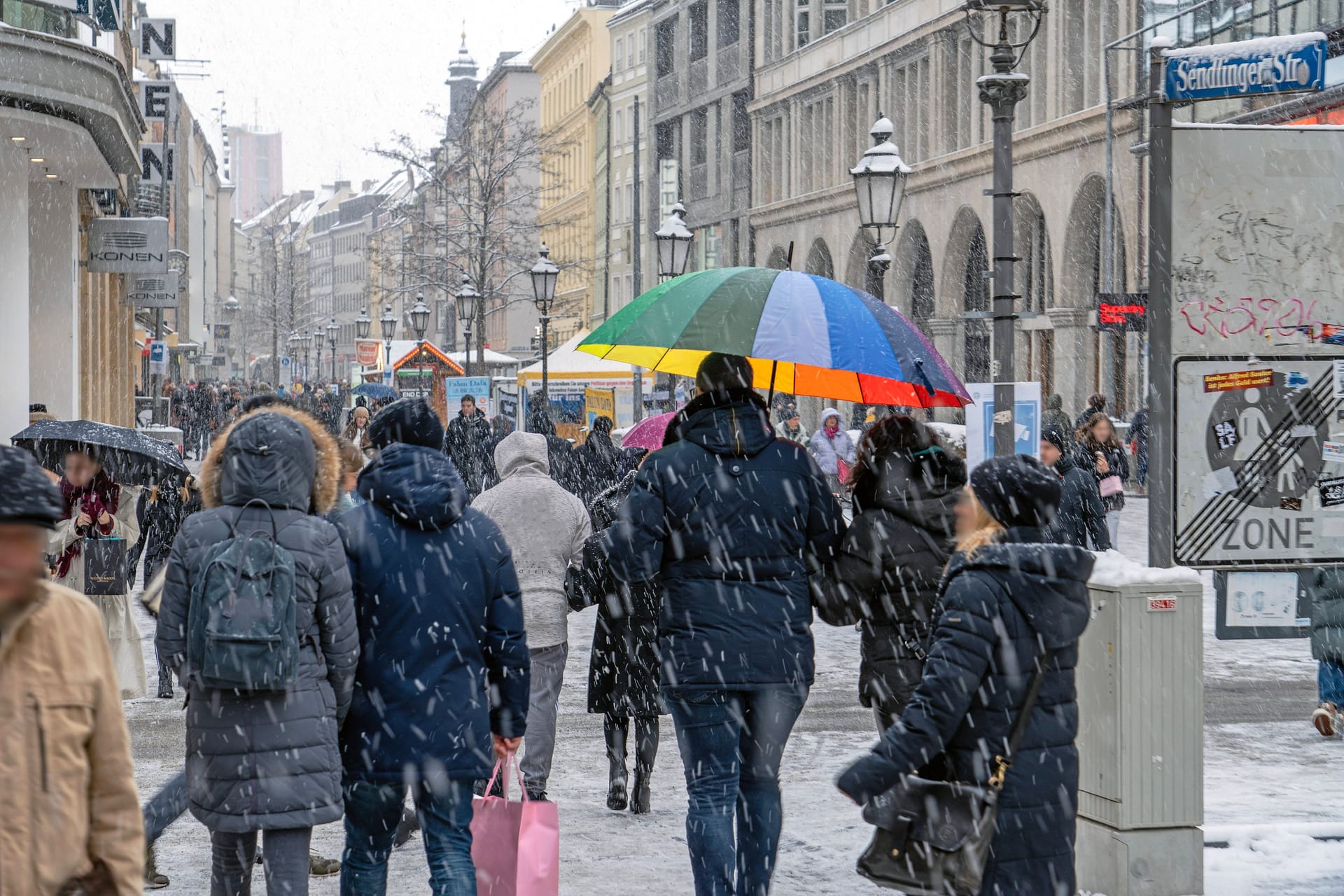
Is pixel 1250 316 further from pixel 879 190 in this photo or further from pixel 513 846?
pixel 879 190

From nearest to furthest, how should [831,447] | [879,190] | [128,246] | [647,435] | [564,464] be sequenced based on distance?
[647,435] → [879,190] → [564,464] → [831,447] → [128,246]

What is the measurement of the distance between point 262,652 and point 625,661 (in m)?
3.09

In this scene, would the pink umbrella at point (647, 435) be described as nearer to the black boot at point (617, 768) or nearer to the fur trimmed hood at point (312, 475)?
the black boot at point (617, 768)

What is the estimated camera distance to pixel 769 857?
5699mm

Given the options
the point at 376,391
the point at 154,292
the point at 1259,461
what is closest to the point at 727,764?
the point at 1259,461

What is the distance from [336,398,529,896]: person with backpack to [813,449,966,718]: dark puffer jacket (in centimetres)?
118

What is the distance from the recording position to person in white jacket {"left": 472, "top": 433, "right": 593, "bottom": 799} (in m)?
7.74

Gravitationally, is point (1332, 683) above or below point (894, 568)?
below

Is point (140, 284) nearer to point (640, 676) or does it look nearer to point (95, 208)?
point (95, 208)

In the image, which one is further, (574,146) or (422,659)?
(574,146)

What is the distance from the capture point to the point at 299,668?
4961 mm

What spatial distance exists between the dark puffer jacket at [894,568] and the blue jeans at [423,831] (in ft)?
4.55

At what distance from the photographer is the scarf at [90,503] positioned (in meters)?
9.16

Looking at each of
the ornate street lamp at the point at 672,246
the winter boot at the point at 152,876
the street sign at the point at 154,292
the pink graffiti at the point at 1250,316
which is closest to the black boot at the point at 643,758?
the winter boot at the point at 152,876
